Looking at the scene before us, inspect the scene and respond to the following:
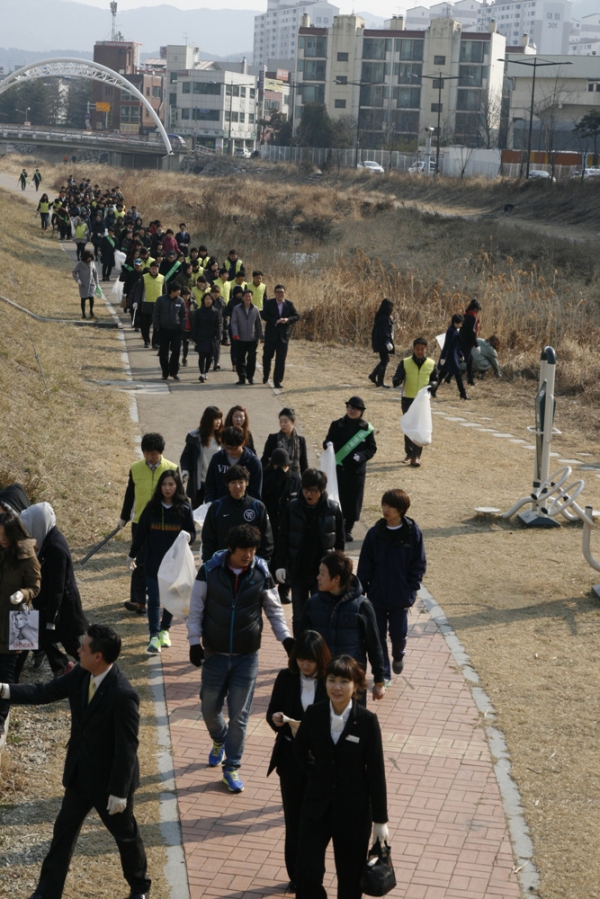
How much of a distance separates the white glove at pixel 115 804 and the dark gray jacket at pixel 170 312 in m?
14.1

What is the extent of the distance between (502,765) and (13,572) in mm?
3433

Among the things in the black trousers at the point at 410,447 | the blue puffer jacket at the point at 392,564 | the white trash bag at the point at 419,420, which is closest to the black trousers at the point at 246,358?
the black trousers at the point at 410,447

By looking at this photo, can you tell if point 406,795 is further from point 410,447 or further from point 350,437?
point 410,447

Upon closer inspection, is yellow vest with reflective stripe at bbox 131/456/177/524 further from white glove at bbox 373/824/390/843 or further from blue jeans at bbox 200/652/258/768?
white glove at bbox 373/824/390/843

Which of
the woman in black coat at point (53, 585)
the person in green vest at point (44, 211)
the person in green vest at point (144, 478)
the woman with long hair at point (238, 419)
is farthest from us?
the person in green vest at point (44, 211)

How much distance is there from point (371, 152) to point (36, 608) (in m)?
96.0

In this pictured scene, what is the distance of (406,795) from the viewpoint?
702 cm

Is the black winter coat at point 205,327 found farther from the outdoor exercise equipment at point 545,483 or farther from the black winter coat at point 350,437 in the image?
the black winter coat at point 350,437

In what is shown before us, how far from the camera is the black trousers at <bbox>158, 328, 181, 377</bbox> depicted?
19422 mm

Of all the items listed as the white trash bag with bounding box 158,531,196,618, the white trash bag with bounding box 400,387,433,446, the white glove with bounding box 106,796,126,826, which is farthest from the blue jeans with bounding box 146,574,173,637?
the white trash bag with bounding box 400,387,433,446

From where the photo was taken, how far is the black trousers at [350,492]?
37.5 ft

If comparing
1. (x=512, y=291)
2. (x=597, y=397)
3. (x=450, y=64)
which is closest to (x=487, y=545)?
(x=597, y=397)

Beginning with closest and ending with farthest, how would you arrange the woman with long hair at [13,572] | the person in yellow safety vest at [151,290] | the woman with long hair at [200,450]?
the woman with long hair at [13,572] < the woman with long hair at [200,450] < the person in yellow safety vest at [151,290]

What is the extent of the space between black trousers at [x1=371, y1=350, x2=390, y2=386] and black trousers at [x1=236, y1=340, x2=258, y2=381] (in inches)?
92.6
